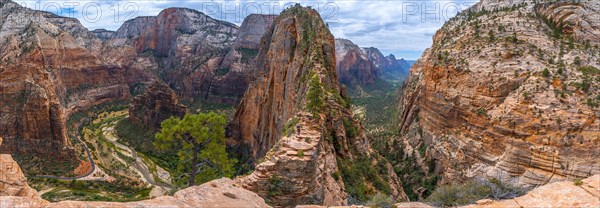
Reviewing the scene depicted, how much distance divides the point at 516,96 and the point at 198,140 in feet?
84.8

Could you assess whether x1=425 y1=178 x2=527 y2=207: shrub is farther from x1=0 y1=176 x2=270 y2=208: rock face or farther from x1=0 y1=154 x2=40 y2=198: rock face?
x1=0 y1=154 x2=40 y2=198: rock face

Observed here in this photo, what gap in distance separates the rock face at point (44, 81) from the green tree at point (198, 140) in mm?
38719

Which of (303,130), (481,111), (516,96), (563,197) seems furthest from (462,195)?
(481,111)

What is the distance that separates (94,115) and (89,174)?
56025 millimetres

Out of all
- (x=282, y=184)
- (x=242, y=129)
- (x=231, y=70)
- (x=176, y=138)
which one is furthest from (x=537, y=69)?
(x=231, y=70)

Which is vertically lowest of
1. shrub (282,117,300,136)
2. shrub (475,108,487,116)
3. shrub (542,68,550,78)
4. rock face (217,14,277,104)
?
shrub (282,117,300,136)

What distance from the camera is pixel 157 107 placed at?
268 feet

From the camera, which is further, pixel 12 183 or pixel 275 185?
pixel 275 185

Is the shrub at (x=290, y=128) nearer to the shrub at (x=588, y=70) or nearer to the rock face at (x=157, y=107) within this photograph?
the shrub at (x=588, y=70)

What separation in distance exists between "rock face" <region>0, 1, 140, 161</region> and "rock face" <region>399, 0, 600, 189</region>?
54211 millimetres

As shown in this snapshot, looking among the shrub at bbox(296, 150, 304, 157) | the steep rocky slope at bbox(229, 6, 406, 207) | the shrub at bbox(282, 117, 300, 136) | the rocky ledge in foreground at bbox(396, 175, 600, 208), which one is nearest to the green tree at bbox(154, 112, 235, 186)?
the steep rocky slope at bbox(229, 6, 406, 207)

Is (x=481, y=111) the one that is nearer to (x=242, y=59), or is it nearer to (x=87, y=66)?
(x=242, y=59)

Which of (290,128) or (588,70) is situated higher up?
(588,70)

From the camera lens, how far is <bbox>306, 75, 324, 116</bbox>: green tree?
26.1 metres
